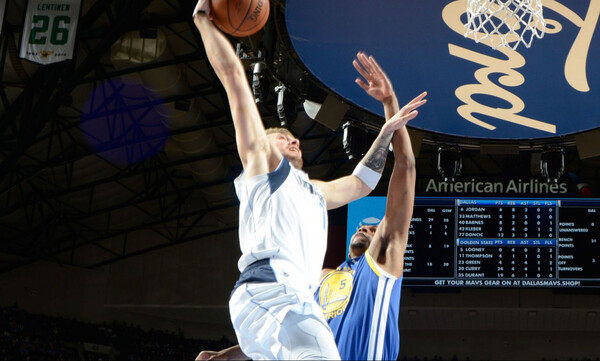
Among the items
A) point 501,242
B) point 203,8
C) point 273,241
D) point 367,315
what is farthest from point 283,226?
Answer: point 501,242

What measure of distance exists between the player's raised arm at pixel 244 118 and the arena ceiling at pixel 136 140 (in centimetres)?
415

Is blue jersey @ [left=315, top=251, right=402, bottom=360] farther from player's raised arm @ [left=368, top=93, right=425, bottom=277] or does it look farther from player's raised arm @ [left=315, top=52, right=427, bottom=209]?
player's raised arm @ [left=315, top=52, right=427, bottom=209]

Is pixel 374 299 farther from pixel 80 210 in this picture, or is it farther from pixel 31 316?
pixel 31 316

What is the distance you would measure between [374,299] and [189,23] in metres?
10.1

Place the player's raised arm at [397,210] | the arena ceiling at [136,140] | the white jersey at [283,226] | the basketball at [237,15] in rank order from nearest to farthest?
the white jersey at [283,226] → the basketball at [237,15] → the player's raised arm at [397,210] → the arena ceiling at [136,140]

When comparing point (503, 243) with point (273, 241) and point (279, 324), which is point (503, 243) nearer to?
point (273, 241)

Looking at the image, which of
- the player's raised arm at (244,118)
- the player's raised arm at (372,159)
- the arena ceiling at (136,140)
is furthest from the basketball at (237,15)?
the arena ceiling at (136,140)

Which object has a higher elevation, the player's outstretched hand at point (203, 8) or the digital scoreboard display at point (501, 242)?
the player's outstretched hand at point (203, 8)

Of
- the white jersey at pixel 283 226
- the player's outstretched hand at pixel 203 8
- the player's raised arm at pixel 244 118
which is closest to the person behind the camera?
the white jersey at pixel 283 226

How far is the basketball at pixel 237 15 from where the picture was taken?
3.90 meters

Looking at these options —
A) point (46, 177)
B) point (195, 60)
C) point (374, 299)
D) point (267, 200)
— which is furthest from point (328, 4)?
point (46, 177)

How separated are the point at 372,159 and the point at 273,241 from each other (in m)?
1.04

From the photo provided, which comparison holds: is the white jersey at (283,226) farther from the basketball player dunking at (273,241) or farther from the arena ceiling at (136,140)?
the arena ceiling at (136,140)

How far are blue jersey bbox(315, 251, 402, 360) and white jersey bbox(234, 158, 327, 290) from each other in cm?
100
